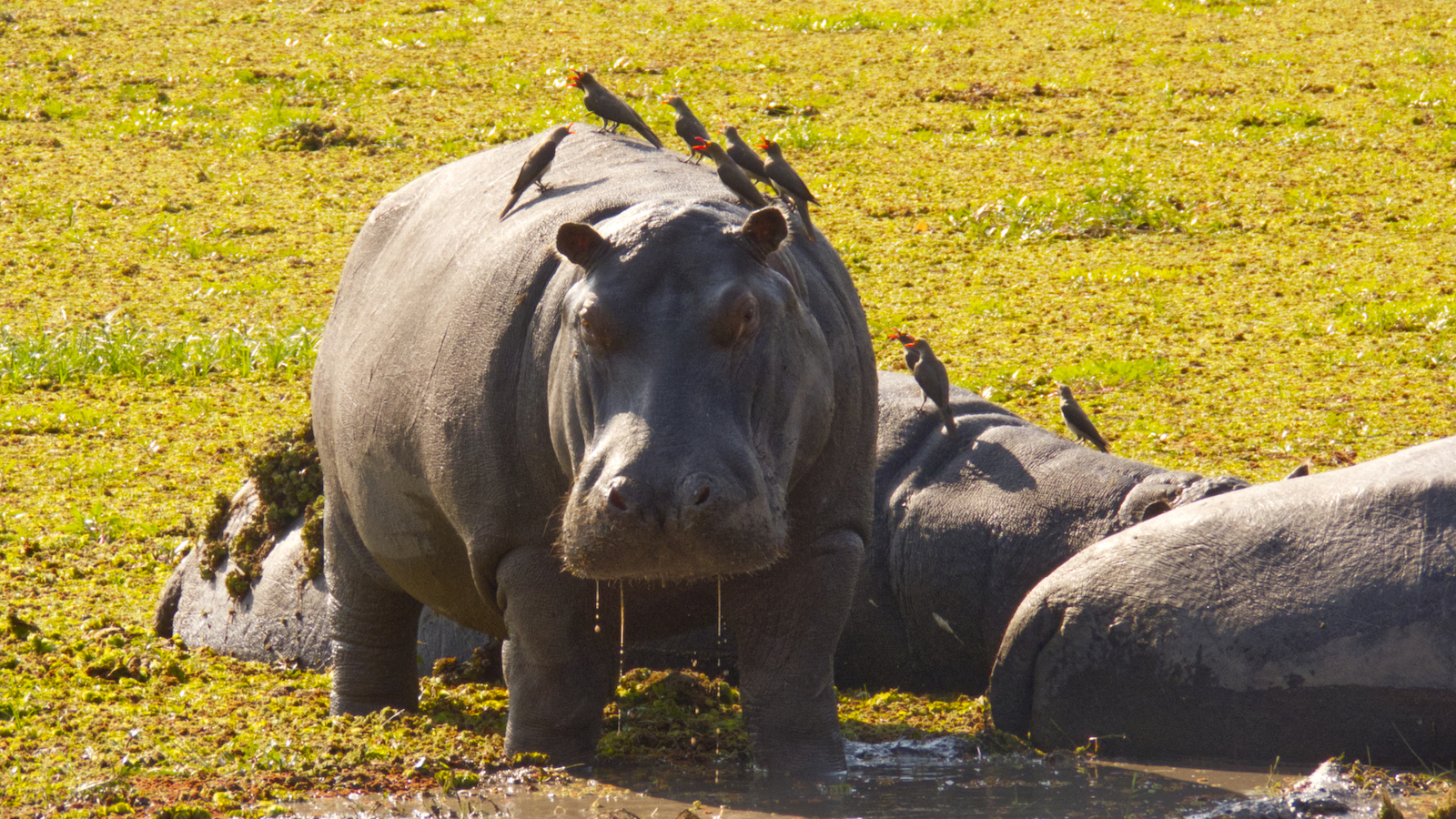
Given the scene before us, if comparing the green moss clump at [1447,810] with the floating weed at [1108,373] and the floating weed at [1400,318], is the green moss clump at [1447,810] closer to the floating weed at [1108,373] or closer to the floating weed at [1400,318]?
the floating weed at [1108,373]

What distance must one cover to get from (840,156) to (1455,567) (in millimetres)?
9719

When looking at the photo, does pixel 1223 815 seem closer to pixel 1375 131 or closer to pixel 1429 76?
pixel 1375 131

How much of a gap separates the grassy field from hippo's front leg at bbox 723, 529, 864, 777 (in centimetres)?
83

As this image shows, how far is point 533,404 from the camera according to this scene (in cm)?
428

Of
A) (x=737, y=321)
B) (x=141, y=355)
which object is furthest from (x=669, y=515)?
(x=141, y=355)

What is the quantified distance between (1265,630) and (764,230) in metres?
1.89

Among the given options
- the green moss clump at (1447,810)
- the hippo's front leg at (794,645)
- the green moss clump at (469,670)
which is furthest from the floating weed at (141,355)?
the green moss clump at (1447,810)

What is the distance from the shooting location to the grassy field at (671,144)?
5855 mm

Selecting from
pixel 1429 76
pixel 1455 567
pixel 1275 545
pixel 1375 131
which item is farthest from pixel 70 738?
pixel 1429 76

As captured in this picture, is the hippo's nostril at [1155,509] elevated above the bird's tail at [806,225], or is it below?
below

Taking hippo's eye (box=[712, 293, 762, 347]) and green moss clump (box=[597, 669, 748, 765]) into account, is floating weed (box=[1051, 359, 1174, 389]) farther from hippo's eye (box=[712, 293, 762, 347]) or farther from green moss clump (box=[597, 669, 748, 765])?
hippo's eye (box=[712, 293, 762, 347])

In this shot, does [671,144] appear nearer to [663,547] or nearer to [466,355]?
[466,355]

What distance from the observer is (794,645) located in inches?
171

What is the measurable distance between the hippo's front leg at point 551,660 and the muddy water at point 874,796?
154 millimetres
